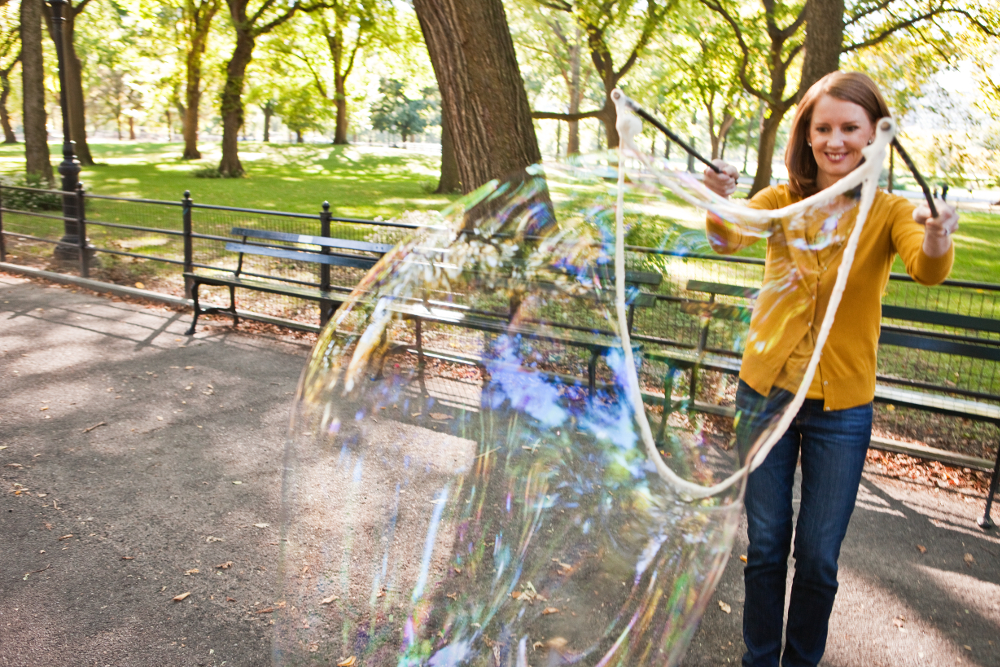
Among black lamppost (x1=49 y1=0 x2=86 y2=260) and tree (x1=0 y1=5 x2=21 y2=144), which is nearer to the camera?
black lamppost (x1=49 y1=0 x2=86 y2=260)

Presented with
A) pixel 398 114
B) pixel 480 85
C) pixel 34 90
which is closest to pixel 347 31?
pixel 34 90

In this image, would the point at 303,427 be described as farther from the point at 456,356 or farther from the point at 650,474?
the point at 650,474

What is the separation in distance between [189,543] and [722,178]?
293cm

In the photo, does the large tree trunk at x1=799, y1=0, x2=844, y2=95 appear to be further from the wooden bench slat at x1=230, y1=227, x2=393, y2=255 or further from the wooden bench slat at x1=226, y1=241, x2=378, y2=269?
the wooden bench slat at x1=226, y1=241, x2=378, y2=269

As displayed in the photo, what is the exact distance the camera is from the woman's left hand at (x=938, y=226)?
67.1 inches

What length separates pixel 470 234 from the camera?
2.42 m

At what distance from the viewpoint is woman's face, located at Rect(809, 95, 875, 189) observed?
6.13ft

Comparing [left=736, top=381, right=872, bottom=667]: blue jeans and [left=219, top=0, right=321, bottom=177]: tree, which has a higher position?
[left=219, top=0, right=321, bottom=177]: tree

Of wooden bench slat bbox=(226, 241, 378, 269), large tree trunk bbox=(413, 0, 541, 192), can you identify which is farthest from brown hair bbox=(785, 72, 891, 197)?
wooden bench slat bbox=(226, 241, 378, 269)

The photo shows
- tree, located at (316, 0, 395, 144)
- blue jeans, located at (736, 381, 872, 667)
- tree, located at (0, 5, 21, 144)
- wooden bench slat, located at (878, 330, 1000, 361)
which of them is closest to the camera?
blue jeans, located at (736, 381, 872, 667)

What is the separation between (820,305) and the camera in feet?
6.49

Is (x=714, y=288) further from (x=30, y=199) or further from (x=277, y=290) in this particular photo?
(x=30, y=199)

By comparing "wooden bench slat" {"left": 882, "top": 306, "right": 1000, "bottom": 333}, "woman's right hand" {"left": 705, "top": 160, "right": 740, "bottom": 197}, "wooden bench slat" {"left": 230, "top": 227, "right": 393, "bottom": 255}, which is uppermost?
"woman's right hand" {"left": 705, "top": 160, "right": 740, "bottom": 197}

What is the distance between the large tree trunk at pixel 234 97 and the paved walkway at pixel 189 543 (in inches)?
778
